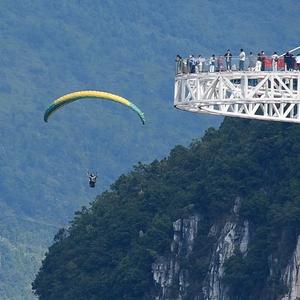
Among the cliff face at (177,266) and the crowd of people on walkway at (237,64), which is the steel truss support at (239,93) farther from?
the cliff face at (177,266)

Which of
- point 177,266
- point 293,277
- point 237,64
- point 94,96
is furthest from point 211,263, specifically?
point 237,64

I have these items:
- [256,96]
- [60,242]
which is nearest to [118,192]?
[60,242]

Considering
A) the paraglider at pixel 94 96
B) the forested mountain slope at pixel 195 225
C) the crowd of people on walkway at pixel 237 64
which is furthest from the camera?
the forested mountain slope at pixel 195 225

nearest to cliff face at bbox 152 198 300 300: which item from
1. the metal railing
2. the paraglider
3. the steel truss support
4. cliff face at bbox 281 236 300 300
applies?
cliff face at bbox 281 236 300 300

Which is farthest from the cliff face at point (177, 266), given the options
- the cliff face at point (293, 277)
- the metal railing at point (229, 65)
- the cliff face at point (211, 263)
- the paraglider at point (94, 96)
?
the metal railing at point (229, 65)

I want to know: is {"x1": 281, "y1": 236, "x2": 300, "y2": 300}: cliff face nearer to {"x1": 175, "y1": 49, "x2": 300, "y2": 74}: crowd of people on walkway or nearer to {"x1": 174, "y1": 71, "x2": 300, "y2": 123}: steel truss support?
{"x1": 175, "y1": 49, "x2": 300, "y2": 74}: crowd of people on walkway
